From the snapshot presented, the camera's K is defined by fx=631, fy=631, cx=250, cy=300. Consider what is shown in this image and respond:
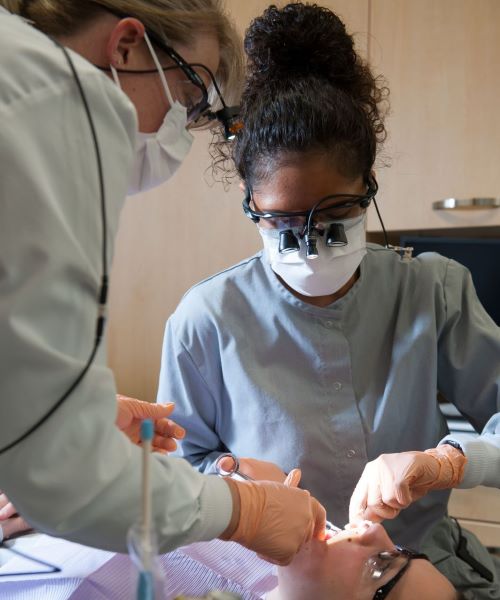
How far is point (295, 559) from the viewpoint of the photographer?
1131mm

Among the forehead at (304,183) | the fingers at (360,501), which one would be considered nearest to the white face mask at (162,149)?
the forehead at (304,183)

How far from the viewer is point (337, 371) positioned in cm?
137

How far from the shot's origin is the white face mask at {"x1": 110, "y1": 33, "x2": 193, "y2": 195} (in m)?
1.00

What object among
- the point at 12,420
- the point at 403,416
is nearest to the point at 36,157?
the point at 12,420

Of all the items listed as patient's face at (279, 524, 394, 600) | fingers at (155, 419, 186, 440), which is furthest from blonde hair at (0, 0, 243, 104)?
patient's face at (279, 524, 394, 600)

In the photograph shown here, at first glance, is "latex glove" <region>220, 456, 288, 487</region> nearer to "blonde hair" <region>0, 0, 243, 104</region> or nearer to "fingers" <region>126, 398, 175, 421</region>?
"fingers" <region>126, 398, 175, 421</region>

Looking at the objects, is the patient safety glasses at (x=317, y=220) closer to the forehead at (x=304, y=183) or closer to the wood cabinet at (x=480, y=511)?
the forehead at (x=304, y=183)

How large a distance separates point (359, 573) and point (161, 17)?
0.98 metres

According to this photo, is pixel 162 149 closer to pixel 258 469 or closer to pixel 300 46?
pixel 300 46

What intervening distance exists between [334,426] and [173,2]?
0.87 m

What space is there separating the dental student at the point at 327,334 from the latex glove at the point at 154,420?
0.53 feet

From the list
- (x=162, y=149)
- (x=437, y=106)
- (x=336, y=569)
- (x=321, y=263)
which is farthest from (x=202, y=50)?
(x=437, y=106)

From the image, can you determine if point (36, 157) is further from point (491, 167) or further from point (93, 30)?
point (491, 167)

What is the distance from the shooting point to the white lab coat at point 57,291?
609 millimetres
